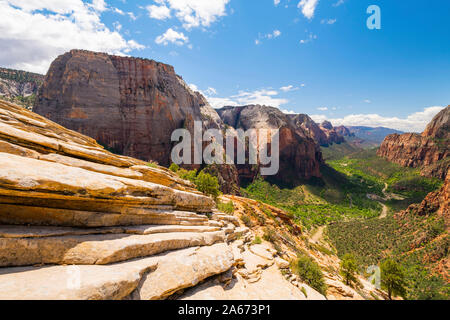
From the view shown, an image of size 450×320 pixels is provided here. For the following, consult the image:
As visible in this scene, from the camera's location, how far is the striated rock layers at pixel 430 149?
377ft

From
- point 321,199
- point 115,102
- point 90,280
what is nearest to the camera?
point 90,280

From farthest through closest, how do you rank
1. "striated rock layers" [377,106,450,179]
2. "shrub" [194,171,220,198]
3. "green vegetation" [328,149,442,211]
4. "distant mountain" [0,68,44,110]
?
"striated rock layers" [377,106,450,179], "green vegetation" [328,149,442,211], "distant mountain" [0,68,44,110], "shrub" [194,171,220,198]

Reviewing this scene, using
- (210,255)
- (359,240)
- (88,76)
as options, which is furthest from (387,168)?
(88,76)

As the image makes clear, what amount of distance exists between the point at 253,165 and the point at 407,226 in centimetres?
7173

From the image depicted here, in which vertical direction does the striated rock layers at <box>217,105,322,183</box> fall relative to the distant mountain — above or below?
below

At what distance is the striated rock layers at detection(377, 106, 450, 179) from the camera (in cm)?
11499

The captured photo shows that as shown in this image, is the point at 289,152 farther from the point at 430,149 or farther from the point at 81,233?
the point at 81,233

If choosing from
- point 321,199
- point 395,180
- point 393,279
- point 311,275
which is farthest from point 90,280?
point 395,180

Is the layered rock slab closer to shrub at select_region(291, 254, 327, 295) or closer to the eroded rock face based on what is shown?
shrub at select_region(291, 254, 327, 295)

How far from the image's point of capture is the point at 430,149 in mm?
132625

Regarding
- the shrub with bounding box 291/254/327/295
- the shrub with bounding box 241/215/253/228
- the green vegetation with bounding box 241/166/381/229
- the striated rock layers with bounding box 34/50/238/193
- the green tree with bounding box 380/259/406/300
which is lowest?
the green vegetation with bounding box 241/166/381/229

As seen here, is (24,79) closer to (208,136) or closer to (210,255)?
(208,136)

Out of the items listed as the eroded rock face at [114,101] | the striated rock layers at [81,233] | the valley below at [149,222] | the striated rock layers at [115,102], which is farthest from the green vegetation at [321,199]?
the striated rock layers at [81,233]

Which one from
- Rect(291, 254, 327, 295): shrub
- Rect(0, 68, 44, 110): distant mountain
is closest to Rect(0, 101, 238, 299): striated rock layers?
Rect(291, 254, 327, 295): shrub
